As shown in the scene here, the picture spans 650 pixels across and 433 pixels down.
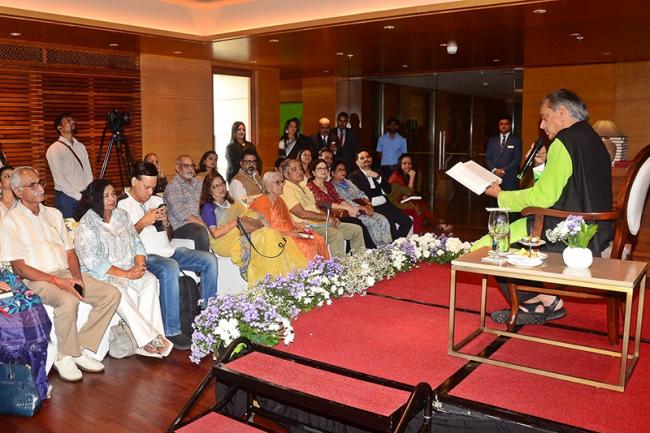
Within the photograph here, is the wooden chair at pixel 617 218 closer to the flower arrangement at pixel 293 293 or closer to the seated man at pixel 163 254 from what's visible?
the flower arrangement at pixel 293 293

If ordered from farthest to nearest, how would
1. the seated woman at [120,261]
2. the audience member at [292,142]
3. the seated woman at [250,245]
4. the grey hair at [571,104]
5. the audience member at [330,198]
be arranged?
the audience member at [292,142], the audience member at [330,198], the seated woman at [250,245], the seated woman at [120,261], the grey hair at [571,104]

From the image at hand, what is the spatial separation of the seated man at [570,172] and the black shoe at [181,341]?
2460 millimetres

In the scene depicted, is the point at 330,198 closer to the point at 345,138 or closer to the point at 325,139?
the point at 325,139

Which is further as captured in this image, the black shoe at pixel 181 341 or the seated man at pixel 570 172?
the black shoe at pixel 181 341

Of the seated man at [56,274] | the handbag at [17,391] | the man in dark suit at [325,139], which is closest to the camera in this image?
the handbag at [17,391]

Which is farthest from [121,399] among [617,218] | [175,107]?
[175,107]

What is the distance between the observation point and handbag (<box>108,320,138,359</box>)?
14.7 ft

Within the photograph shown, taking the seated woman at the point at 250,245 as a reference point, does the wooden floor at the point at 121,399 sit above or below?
below

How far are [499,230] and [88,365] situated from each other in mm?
2749

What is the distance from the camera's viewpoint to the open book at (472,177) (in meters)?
3.32

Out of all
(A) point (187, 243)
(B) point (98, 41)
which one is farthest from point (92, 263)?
(B) point (98, 41)

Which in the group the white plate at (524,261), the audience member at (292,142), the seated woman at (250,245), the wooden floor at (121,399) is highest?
the audience member at (292,142)

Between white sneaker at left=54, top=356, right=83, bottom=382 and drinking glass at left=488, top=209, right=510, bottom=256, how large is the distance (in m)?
2.65

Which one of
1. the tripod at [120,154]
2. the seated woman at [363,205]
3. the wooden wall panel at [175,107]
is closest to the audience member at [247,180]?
the seated woman at [363,205]
